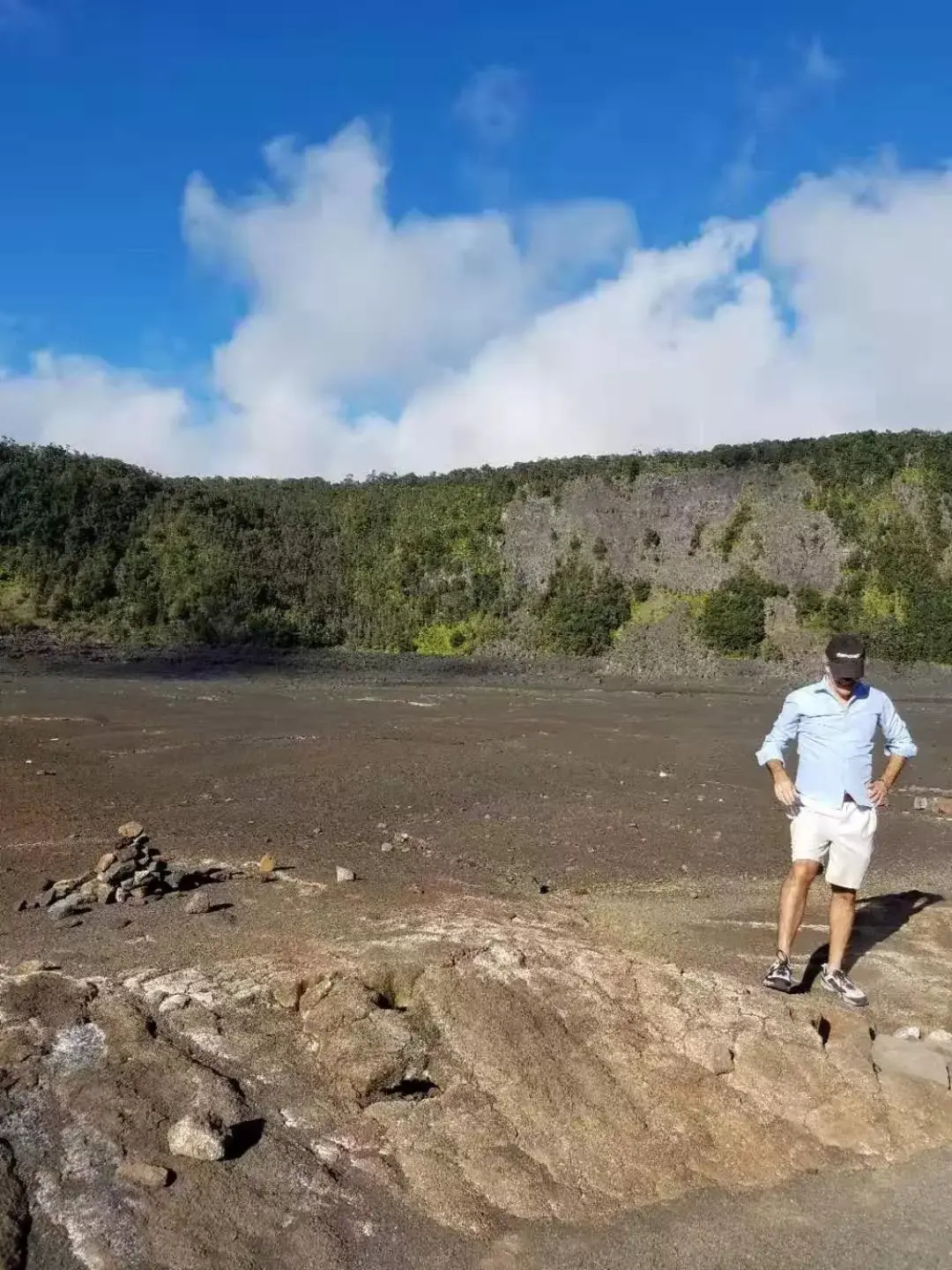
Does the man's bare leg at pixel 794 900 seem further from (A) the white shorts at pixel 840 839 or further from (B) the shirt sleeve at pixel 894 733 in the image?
(B) the shirt sleeve at pixel 894 733

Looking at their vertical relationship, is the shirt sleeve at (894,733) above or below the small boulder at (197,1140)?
above

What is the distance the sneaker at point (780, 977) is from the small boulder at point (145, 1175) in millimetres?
3302

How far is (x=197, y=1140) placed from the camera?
12.2ft

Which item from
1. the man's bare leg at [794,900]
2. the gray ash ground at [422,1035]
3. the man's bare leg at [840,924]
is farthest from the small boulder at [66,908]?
the man's bare leg at [840,924]

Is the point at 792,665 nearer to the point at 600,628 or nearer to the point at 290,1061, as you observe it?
the point at 600,628

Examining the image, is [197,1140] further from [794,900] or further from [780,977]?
[794,900]

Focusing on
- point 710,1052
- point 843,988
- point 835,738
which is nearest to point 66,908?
point 710,1052

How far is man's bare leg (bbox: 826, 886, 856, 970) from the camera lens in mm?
5434

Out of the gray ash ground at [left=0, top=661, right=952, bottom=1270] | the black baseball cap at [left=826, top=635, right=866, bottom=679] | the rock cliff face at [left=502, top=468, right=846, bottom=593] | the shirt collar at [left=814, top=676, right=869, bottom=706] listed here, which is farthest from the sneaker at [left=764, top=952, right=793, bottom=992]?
the rock cliff face at [left=502, top=468, right=846, bottom=593]

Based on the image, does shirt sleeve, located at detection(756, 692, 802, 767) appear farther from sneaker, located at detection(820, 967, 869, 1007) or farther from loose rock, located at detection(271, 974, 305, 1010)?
loose rock, located at detection(271, 974, 305, 1010)

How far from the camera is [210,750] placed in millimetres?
13734

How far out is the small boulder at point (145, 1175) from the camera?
3.52 m

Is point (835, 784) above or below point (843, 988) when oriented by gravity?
above

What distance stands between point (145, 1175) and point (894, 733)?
4.54m
